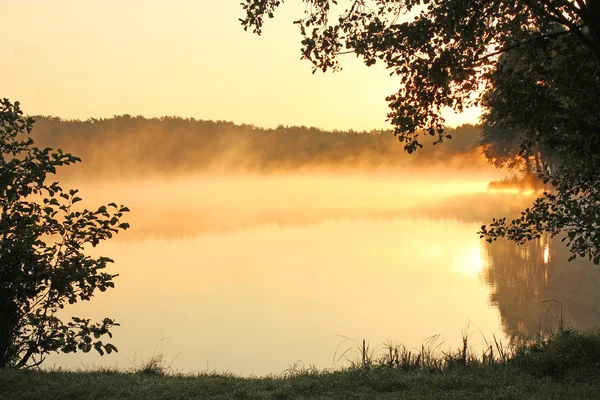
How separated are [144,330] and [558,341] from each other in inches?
399

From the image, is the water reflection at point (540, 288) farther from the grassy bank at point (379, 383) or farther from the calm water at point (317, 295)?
the grassy bank at point (379, 383)

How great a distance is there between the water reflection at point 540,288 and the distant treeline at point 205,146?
452 ft

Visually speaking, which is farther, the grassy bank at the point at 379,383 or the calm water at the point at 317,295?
the calm water at the point at 317,295

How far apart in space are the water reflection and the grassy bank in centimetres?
351

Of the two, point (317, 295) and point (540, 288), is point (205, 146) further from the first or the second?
point (540, 288)

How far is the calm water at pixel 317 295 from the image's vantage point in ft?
42.8

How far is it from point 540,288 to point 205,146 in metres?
173

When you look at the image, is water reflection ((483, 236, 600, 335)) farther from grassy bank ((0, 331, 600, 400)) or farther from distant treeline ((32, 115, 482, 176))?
distant treeline ((32, 115, 482, 176))

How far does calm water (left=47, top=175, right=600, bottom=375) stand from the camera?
13031 mm

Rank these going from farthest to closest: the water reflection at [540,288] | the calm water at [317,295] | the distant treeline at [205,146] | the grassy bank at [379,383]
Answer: the distant treeline at [205,146], the water reflection at [540,288], the calm water at [317,295], the grassy bank at [379,383]

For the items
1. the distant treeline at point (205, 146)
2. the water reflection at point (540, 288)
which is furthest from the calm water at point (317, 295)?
the distant treeline at point (205, 146)

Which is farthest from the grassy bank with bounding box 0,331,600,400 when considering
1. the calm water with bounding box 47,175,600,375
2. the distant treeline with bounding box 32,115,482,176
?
the distant treeline with bounding box 32,115,482,176

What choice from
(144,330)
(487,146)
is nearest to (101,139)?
(487,146)

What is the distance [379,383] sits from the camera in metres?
7.29
